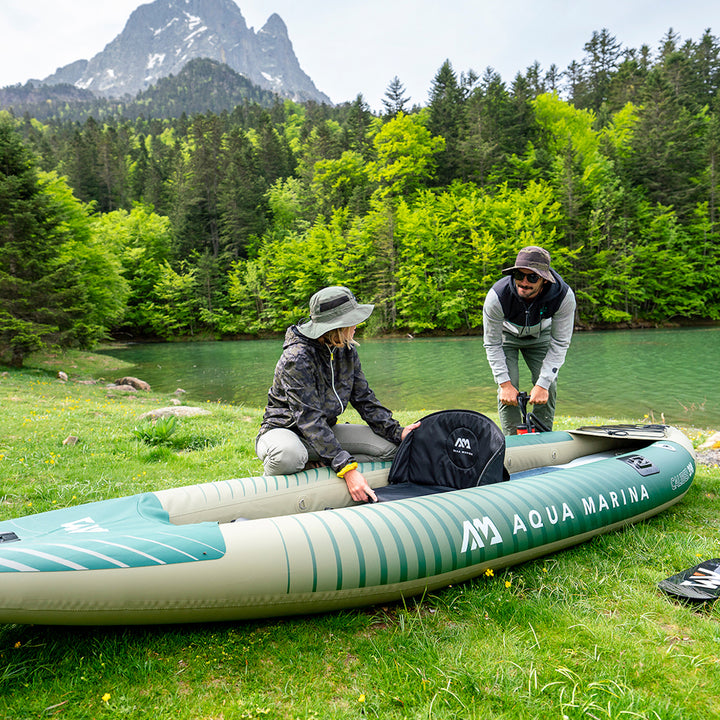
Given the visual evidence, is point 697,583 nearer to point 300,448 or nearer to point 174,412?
point 300,448

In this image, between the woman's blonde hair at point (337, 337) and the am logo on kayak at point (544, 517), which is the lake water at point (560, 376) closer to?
the am logo on kayak at point (544, 517)

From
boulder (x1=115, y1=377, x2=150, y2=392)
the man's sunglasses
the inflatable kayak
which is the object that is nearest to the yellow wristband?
the inflatable kayak

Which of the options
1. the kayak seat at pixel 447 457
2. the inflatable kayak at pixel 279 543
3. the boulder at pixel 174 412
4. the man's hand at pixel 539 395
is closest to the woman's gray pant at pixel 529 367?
the man's hand at pixel 539 395

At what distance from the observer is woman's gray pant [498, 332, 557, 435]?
16.1 feet

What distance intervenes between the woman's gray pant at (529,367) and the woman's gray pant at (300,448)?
1790mm

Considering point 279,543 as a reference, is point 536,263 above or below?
above

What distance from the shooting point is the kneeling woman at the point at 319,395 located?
323cm

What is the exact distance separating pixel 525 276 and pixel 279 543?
318 cm

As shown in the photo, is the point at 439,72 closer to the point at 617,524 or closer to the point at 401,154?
the point at 401,154

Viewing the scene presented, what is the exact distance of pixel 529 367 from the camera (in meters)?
5.02

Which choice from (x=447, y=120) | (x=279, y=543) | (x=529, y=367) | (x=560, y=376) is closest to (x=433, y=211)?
(x=447, y=120)

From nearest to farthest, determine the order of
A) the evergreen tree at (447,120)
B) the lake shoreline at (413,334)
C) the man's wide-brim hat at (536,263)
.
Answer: the man's wide-brim hat at (536,263), the lake shoreline at (413,334), the evergreen tree at (447,120)

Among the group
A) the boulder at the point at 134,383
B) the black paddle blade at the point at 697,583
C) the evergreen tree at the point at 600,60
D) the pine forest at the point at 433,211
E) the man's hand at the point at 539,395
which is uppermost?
the evergreen tree at the point at 600,60

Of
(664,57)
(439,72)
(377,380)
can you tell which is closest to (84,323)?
(377,380)
